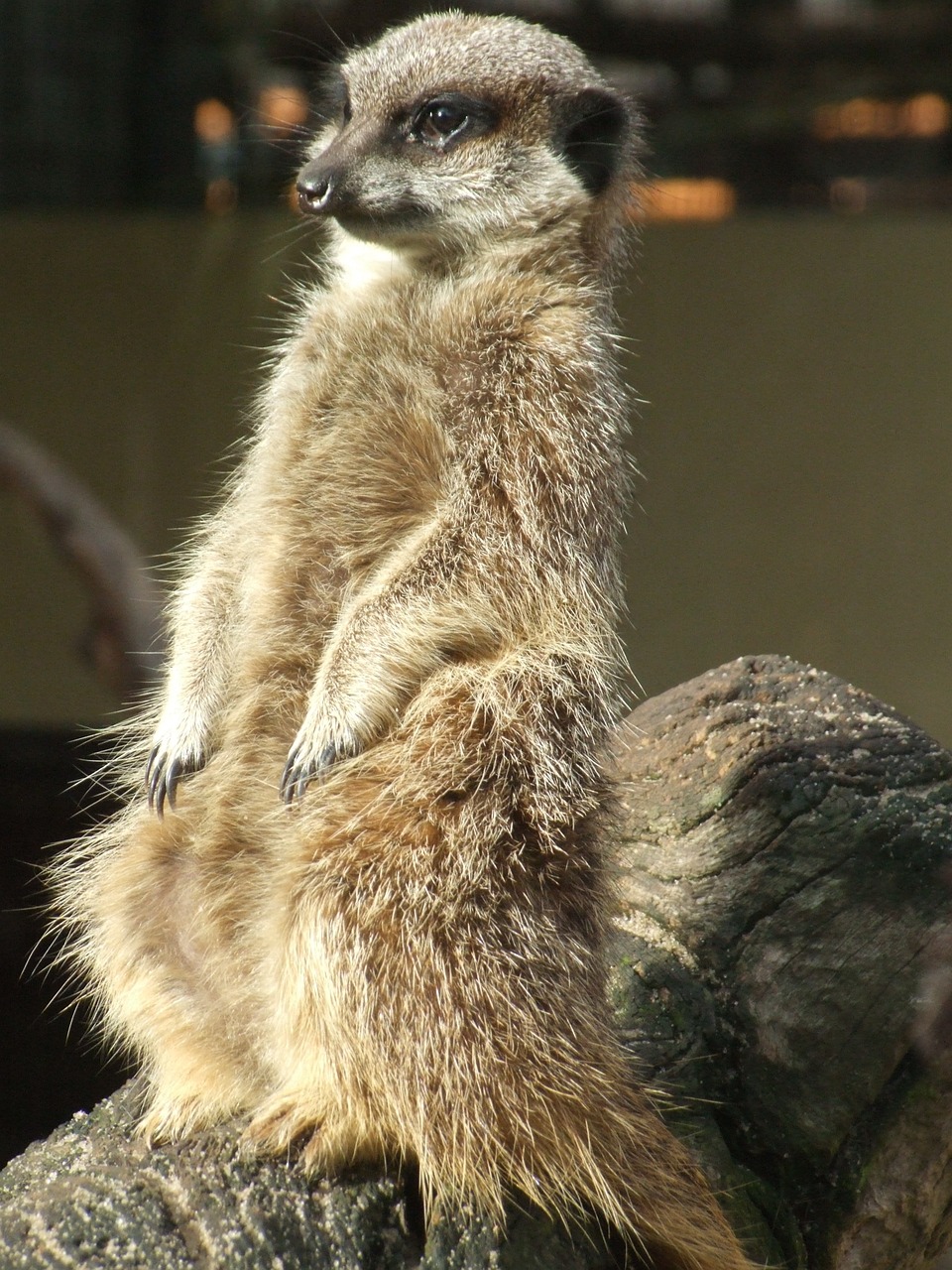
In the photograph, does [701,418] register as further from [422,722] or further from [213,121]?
[422,722]

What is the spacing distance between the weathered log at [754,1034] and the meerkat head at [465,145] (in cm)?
64

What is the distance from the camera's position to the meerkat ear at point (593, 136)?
1.41 m

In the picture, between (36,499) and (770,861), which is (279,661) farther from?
(36,499)

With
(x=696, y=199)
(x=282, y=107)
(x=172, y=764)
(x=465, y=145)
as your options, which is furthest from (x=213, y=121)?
(x=172, y=764)

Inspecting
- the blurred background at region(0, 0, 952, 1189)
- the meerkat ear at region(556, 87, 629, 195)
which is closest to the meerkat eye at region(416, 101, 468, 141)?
the meerkat ear at region(556, 87, 629, 195)

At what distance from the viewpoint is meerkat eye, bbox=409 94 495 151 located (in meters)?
1.35

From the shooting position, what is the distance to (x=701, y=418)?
87.4 inches

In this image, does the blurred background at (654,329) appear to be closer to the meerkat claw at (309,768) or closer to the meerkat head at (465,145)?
the meerkat head at (465,145)

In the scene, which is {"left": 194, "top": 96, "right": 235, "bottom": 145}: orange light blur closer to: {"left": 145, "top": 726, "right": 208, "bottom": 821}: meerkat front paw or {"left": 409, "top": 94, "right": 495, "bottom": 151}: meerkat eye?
{"left": 409, "top": 94, "right": 495, "bottom": 151}: meerkat eye

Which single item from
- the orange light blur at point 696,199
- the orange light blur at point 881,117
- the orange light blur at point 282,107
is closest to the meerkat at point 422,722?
the orange light blur at point 282,107

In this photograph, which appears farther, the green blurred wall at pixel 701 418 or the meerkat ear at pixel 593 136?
the green blurred wall at pixel 701 418

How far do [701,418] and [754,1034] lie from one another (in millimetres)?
1146

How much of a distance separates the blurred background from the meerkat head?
550 millimetres

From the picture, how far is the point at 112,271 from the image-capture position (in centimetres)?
224
